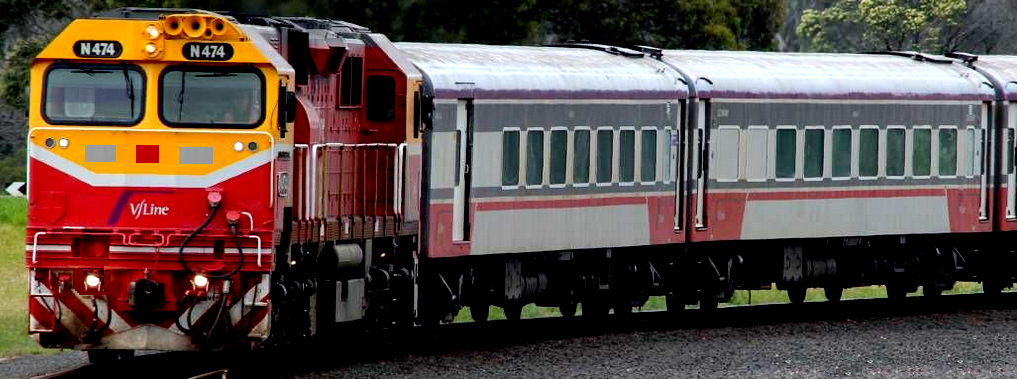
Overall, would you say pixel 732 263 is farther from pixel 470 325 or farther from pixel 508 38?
pixel 508 38

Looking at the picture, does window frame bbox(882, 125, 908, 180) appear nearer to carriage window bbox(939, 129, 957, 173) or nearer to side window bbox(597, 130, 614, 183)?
carriage window bbox(939, 129, 957, 173)

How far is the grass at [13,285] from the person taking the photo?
1948cm

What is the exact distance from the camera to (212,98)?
51.3 feet

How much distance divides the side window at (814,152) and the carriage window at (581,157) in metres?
3.63

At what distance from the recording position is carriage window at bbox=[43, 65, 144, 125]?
51.1ft

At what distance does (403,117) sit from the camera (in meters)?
18.2

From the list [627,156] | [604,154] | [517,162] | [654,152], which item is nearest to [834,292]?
[654,152]

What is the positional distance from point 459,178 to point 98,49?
15.7 feet

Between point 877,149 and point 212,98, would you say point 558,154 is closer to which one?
point 877,149

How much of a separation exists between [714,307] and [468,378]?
7.80 m

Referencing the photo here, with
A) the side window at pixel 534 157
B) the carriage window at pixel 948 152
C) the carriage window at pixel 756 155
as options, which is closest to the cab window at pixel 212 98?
the side window at pixel 534 157

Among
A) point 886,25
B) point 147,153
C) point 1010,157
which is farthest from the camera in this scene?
point 886,25

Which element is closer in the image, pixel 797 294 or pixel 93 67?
pixel 93 67

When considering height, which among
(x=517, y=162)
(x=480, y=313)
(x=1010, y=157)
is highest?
(x=517, y=162)
